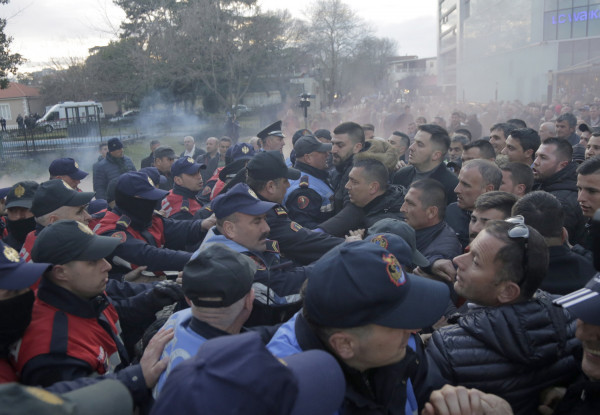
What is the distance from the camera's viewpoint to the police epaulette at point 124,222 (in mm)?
3922

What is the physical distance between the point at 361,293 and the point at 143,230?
3.07 m

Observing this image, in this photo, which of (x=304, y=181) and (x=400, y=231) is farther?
(x=304, y=181)

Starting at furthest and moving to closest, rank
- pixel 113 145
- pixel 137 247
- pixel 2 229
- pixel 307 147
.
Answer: pixel 113 145, pixel 307 147, pixel 2 229, pixel 137 247

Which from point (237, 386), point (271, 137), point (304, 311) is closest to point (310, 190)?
point (304, 311)

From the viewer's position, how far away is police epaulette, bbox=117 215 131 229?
3.92m

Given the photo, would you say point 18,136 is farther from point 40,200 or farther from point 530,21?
point 530,21

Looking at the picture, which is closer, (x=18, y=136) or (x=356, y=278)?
(x=356, y=278)

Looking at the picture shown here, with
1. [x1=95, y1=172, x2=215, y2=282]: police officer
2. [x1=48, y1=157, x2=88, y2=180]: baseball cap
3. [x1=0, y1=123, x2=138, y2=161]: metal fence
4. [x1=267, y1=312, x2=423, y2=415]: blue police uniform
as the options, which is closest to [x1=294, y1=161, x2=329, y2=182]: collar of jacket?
[x1=95, y1=172, x2=215, y2=282]: police officer

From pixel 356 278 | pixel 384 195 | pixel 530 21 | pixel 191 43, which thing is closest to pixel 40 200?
pixel 384 195

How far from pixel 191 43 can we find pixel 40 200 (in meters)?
24.5

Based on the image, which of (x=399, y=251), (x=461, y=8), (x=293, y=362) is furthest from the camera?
(x=461, y=8)

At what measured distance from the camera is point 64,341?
2256 mm

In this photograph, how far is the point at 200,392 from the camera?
111 centimetres

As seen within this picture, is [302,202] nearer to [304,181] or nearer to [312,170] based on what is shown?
[304,181]
